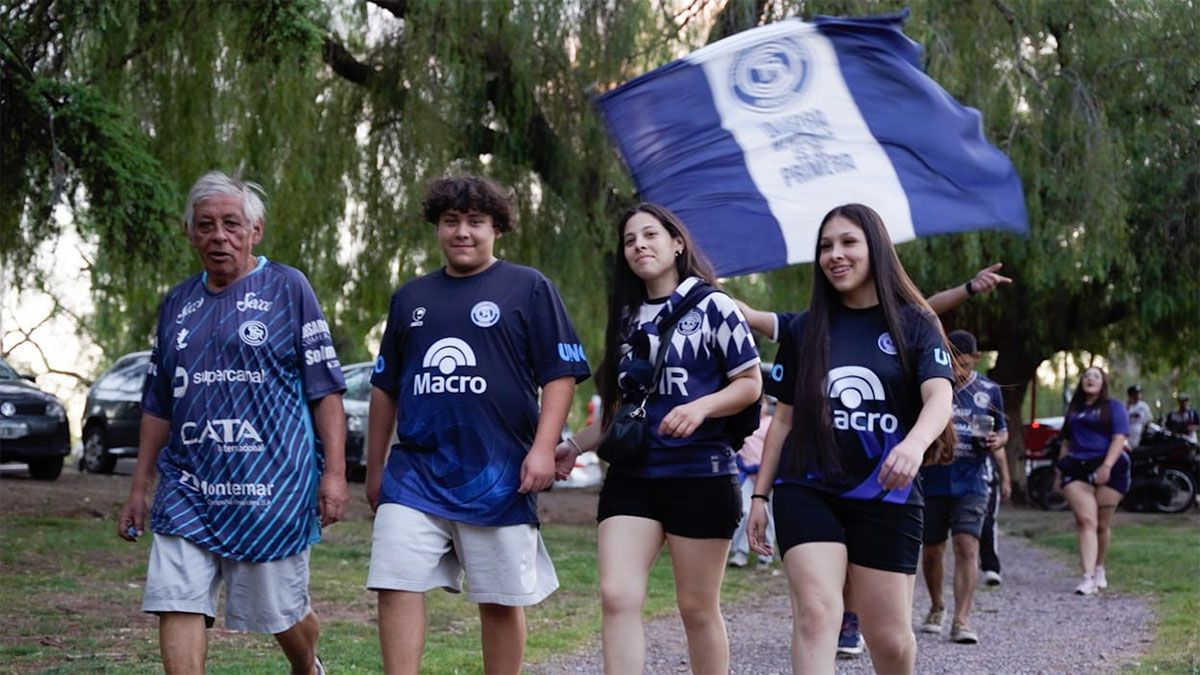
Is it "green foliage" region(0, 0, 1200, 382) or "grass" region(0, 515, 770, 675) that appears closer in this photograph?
"grass" region(0, 515, 770, 675)

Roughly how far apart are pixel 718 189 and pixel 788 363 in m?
2.00

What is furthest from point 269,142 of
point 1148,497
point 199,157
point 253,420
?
point 1148,497

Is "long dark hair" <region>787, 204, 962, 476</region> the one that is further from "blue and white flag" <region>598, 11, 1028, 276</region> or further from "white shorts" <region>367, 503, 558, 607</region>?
"blue and white flag" <region>598, 11, 1028, 276</region>

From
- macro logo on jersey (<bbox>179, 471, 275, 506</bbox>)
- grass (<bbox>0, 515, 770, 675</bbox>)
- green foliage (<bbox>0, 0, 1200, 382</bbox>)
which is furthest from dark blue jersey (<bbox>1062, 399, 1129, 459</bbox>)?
macro logo on jersey (<bbox>179, 471, 275, 506</bbox>)

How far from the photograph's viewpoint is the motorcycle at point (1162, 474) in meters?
24.7

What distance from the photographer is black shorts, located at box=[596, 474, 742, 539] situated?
5637mm

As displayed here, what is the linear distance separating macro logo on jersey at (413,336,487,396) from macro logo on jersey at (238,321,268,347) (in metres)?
0.58

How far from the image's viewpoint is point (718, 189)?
7.62 meters

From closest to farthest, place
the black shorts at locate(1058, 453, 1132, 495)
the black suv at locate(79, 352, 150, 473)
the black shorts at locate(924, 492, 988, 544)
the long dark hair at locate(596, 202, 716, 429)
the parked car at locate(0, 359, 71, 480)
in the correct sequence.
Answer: the long dark hair at locate(596, 202, 716, 429), the black shorts at locate(924, 492, 988, 544), the black shorts at locate(1058, 453, 1132, 495), the parked car at locate(0, 359, 71, 480), the black suv at locate(79, 352, 150, 473)

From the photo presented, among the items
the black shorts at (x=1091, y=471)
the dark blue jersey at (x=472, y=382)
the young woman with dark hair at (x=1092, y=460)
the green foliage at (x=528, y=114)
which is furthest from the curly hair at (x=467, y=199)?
the black shorts at (x=1091, y=471)

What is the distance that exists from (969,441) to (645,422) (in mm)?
5205

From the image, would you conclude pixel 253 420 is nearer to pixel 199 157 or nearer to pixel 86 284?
pixel 199 157

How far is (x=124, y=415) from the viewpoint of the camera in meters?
23.0

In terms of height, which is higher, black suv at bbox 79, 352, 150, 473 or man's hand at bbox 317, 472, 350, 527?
black suv at bbox 79, 352, 150, 473
